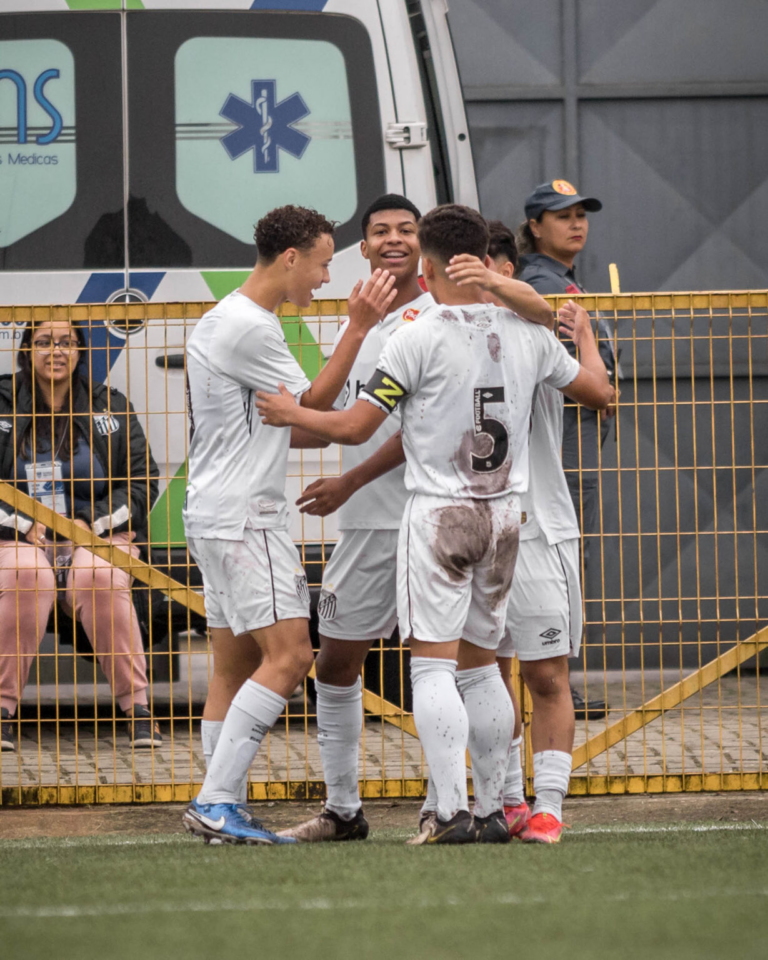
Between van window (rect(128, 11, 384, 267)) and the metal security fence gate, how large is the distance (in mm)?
619

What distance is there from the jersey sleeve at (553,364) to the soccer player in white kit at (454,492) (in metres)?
0.05

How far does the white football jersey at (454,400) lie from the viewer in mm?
4094

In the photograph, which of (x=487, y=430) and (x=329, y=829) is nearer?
(x=487, y=430)

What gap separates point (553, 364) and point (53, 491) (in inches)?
77.9

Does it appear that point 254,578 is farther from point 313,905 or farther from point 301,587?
point 313,905

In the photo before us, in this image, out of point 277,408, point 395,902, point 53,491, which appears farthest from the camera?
point 53,491

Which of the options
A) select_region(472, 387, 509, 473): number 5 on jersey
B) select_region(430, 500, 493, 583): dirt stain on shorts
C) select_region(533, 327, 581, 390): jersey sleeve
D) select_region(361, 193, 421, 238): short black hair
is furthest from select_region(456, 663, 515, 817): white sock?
select_region(361, 193, 421, 238): short black hair

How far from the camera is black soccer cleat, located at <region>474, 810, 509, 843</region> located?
4.08 meters

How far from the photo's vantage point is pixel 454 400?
161 inches

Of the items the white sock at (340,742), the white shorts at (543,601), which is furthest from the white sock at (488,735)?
the white sock at (340,742)

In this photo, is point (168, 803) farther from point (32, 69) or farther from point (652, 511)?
point (32, 69)

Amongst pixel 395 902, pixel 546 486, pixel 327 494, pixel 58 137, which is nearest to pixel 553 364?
pixel 546 486

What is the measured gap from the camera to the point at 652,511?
6590 mm

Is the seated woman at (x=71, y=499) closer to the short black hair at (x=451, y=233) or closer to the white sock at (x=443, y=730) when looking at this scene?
the short black hair at (x=451, y=233)
